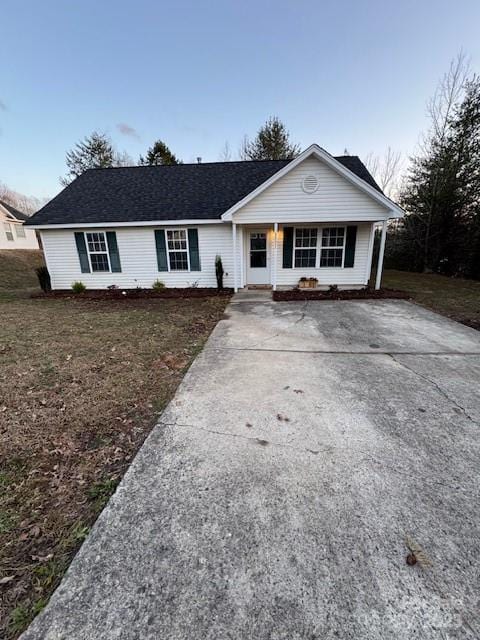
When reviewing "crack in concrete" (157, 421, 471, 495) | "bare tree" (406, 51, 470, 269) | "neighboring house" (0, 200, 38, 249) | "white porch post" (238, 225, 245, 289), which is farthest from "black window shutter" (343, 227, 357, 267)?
"neighboring house" (0, 200, 38, 249)

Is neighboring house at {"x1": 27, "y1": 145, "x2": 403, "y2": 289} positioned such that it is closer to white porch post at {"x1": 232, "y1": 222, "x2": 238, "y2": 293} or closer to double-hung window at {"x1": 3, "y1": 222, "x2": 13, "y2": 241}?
white porch post at {"x1": 232, "y1": 222, "x2": 238, "y2": 293}

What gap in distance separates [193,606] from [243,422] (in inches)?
64.1

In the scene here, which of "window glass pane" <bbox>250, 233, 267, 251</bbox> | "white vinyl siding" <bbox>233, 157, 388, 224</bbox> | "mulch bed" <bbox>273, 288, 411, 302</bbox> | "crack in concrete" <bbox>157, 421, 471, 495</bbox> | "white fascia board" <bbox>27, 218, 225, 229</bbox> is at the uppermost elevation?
"white vinyl siding" <bbox>233, 157, 388, 224</bbox>

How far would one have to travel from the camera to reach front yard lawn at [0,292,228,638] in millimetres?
1734

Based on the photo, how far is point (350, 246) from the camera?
10281 mm

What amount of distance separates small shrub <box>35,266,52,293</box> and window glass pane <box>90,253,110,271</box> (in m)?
2.10

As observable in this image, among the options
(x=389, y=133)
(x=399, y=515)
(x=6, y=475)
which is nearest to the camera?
Answer: (x=399, y=515)

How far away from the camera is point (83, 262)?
10.9 meters

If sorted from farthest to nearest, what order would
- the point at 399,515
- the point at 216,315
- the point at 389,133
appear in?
the point at 389,133 → the point at 216,315 → the point at 399,515

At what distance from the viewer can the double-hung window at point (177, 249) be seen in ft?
34.4

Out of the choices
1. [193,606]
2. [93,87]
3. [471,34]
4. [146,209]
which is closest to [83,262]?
[146,209]

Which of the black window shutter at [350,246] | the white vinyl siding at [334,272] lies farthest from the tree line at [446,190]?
the black window shutter at [350,246]

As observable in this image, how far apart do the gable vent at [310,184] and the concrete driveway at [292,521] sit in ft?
24.3

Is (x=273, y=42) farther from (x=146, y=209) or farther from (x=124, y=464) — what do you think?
(x=124, y=464)
